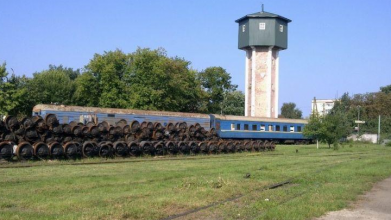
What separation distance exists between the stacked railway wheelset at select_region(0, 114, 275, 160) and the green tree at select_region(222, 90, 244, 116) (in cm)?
5488

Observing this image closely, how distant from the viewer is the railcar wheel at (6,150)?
69.9ft

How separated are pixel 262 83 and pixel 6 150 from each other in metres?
56.9

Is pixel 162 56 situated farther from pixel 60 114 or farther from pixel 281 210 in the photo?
pixel 281 210

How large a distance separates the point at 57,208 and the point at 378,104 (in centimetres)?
9334

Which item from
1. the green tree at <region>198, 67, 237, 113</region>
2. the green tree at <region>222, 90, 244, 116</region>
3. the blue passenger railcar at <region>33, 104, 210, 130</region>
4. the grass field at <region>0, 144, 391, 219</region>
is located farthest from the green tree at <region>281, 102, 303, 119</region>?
the grass field at <region>0, 144, 391, 219</region>

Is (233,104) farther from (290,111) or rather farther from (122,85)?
(290,111)

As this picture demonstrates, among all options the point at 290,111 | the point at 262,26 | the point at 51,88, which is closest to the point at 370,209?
the point at 51,88

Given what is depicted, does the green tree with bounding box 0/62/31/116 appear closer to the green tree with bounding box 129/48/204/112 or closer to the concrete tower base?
the green tree with bounding box 129/48/204/112

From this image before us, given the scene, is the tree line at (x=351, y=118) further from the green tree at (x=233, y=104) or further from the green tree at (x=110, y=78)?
the green tree at (x=110, y=78)

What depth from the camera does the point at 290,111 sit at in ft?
534

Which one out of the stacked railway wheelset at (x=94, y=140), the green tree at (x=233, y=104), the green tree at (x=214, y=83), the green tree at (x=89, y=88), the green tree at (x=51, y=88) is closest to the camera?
the stacked railway wheelset at (x=94, y=140)

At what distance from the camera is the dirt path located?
9.58 metres

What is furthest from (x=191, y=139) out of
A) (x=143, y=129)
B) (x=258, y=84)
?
(x=258, y=84)

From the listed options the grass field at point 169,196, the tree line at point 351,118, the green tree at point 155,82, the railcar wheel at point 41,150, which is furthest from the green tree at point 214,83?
the grass field at point 169,196
